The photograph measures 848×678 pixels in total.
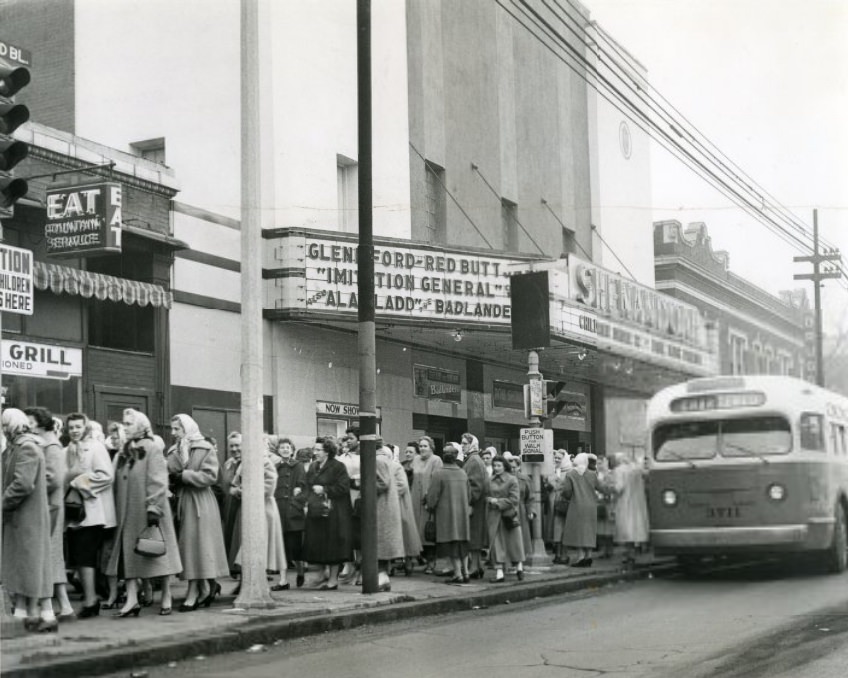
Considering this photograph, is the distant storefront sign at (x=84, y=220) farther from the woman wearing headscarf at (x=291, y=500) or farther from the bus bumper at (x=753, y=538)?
the bus bumper at (x=753, y=538)

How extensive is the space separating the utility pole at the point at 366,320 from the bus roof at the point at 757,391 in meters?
5.74

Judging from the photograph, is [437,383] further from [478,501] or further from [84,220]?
[84,220]

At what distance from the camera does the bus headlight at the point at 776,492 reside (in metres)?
16.6

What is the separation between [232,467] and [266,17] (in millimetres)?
10160

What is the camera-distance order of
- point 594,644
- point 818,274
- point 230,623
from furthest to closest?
point 818,274 → point 230,623 → point 594,644

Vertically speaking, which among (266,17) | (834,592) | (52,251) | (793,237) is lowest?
(834,592)

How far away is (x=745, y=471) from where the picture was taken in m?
16.8

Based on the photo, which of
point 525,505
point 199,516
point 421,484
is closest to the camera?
point 199,516

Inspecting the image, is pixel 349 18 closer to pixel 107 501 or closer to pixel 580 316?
pixel 580 316

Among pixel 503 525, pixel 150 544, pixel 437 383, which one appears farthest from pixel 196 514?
pixel 437 383

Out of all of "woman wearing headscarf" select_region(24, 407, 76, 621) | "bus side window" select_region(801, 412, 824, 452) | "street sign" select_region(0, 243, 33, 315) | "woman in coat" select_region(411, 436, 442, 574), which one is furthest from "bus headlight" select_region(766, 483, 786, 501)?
"street sign" select_region(0, 243, 33, 315)

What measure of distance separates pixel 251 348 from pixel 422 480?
234 inches

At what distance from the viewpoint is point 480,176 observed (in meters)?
27.3

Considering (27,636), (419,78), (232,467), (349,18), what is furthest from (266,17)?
(27,636)
